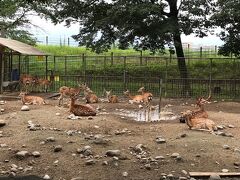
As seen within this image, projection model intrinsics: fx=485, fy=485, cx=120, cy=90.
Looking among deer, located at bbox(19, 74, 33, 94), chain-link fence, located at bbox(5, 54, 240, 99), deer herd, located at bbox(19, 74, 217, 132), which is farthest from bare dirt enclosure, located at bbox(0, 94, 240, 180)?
deer, located at bbox(19, 74, 33, 94)

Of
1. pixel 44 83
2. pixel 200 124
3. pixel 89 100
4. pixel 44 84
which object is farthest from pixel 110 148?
pixel 44 84

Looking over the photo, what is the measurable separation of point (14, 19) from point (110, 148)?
26.4 metres

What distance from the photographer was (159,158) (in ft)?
33.2

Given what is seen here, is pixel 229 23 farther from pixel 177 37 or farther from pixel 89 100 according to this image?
pixel 89 100

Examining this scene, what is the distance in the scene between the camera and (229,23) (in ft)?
85.0

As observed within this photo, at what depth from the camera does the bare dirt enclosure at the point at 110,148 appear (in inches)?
372

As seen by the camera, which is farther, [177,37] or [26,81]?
[177,37]

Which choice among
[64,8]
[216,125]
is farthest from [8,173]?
[64,8]


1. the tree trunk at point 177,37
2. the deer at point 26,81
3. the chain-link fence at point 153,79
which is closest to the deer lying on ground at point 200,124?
the chain-link fence at point 153,79

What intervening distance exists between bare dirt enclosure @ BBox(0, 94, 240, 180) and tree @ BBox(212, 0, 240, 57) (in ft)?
37.0

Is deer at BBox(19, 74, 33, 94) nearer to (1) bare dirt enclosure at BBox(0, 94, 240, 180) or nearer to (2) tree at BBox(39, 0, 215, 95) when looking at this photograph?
(2) tree at BBox(39, 0, 215, 95)

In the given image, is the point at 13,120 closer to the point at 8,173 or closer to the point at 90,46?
the point at 8,173

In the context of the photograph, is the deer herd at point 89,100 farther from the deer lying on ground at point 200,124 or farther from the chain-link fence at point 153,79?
the chain-link fence at point 153,79

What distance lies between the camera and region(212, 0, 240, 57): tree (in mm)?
24312
